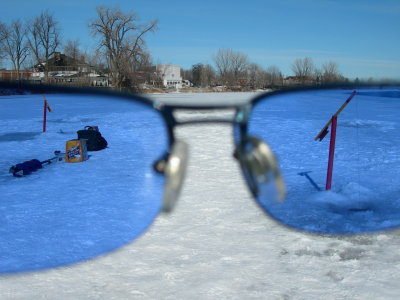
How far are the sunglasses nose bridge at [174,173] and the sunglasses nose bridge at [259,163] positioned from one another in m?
0.17

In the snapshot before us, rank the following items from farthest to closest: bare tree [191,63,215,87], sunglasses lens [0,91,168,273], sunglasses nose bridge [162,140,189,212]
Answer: bare tree [191,63,215,87] < sunglasses lens [0,91,168,273] < sunglasses nose bridge [162,140,189,212]

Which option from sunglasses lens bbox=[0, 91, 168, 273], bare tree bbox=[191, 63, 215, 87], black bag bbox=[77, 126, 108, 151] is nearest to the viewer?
sunglasses lens bbox=[0, 91, 168, 273]

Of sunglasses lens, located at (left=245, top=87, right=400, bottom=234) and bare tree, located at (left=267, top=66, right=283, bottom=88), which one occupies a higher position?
bare tree, located at (left=267, top=66, right=283, bottom=88)

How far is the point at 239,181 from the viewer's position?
9.04ft

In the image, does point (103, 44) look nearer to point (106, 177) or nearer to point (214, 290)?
point (106, 177)

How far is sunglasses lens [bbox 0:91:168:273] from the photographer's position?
150cm

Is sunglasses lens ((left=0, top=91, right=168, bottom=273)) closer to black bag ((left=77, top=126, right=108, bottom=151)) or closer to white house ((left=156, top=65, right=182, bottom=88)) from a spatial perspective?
black bag ((left=77, top=126, right=108, bottom=151))

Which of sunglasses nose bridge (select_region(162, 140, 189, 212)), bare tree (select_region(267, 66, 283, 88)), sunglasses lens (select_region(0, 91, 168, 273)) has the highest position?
bare tree (select_region(267, 66, 283, 88))

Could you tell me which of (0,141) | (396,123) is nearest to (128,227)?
(0,141)

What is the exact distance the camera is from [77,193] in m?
2.48

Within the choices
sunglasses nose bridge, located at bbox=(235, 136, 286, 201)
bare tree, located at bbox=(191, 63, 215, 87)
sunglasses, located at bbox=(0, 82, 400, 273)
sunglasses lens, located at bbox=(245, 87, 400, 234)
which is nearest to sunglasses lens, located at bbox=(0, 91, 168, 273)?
sunglasses, located at bbox=(0, 82, 400, 273)

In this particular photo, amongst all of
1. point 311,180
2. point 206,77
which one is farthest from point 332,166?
point 206,77

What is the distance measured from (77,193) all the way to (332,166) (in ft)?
6.23

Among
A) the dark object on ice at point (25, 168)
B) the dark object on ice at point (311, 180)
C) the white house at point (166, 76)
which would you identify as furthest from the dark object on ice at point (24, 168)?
the dark object on ice at point (311, 180)
